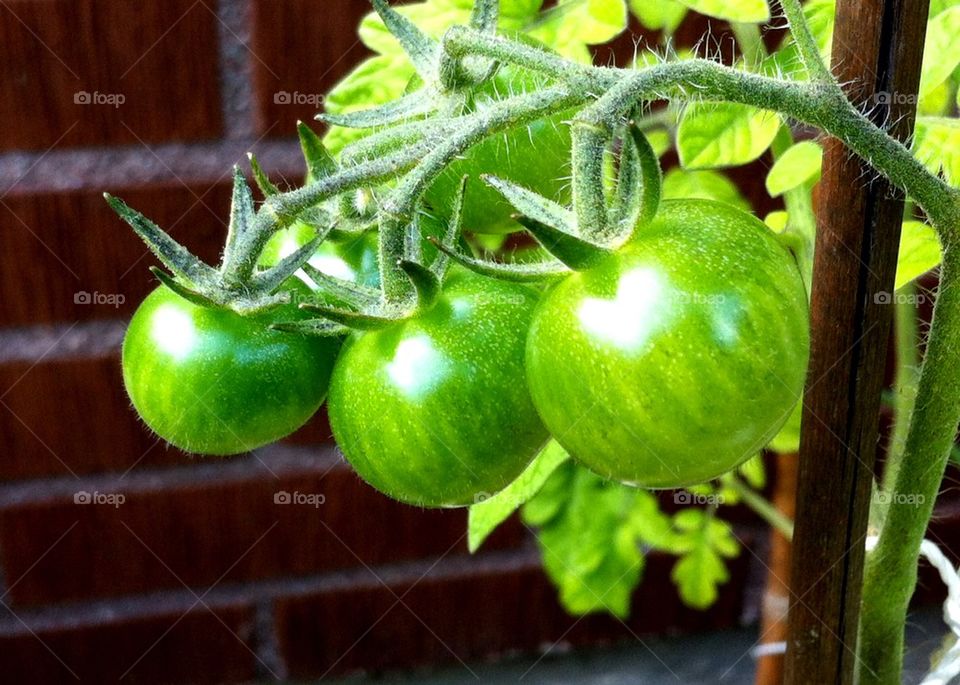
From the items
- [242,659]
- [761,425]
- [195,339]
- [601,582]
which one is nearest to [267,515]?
[242,659]

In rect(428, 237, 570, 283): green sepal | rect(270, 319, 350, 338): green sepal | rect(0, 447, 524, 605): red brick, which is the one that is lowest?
rect(0, 447, 524, 605): red brick

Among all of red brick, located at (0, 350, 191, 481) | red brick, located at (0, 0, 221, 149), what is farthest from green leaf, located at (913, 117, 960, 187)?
red brick, located at (0, 350, 191, 481)

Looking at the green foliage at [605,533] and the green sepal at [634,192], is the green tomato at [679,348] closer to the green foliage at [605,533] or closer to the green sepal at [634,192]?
the green sepal at [634,192]

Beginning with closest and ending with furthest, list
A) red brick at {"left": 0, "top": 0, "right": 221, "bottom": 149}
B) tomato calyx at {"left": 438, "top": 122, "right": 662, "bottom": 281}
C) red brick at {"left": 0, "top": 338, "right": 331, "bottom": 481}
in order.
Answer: tomato calyx at {"left": 438, "top": 122, "right": 662, "bottom": 281} < red brick at {"left": 0, "top": 0, "right": 221, "bottom": 149} < red brick at {"left": 0, "top": 338, "right": 331, "bottom": 481}

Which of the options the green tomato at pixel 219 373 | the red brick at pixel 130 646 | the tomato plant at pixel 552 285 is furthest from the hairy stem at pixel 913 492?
the red brick at pixel 130 646

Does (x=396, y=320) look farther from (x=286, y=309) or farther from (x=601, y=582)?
(x=601, y=582)

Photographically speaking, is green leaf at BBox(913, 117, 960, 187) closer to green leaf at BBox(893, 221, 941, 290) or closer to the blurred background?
green leaf at BBox(893, 221, 941, 290)
